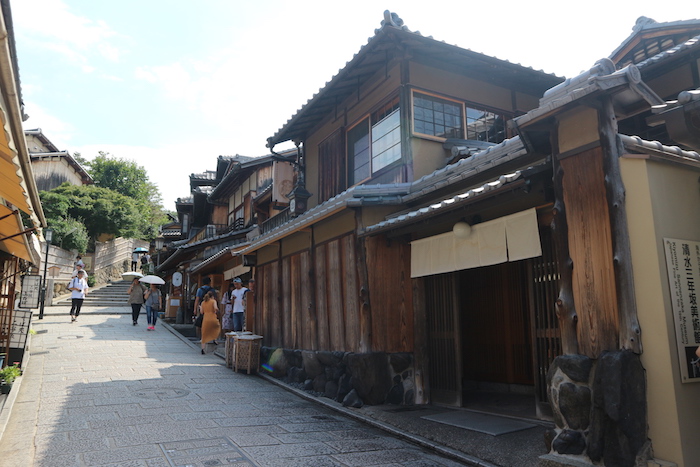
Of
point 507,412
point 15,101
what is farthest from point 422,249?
point 15,101

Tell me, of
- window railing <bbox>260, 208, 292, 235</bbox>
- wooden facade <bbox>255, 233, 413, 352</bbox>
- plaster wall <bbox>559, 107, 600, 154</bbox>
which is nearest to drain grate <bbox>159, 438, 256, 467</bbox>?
wooden facade <bbox>255, 233, 413, 352</bbox>

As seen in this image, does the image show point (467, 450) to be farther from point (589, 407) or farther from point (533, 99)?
point (533, 99)

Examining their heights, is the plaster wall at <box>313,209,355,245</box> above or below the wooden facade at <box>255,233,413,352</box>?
above

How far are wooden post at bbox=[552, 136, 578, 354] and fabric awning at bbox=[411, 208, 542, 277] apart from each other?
3.05 feet

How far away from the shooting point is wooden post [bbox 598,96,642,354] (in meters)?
4.88

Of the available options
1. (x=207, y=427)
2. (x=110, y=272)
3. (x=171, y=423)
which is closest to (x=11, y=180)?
(x=171, y=423)

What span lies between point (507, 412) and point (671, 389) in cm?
380

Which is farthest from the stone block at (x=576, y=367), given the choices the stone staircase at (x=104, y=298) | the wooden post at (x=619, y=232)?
the stone staircase at (x=104, y=298)

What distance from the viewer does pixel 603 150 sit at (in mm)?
5262

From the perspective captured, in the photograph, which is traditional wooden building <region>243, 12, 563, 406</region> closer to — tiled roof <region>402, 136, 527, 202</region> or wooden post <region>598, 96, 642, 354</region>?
tiled roof <region>402, 136, 527, 202</region>

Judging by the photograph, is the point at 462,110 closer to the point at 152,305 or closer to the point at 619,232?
the point at 619,232

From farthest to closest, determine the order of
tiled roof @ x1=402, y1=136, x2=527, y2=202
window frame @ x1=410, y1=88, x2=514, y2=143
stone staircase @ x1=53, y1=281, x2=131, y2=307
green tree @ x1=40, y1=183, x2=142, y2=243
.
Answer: green tree @ x1=40, y1=183, x2=142, y2=243 < stone staircase @ x1=53, y1=281, x2=131, y2=307 < window frame @ x1=410, y1=88, x2=514, y2=143 < tiled roof @ x1=402, y1=136, x2=527, y2=202

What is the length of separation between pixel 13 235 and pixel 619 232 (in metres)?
8.49

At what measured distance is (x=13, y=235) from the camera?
Answer: 25.6 ft
